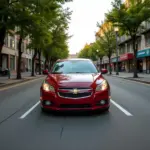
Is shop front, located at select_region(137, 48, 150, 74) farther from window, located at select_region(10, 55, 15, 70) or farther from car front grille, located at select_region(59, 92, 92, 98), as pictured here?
car front grille, located at select_region(59, 92, 92, 98)

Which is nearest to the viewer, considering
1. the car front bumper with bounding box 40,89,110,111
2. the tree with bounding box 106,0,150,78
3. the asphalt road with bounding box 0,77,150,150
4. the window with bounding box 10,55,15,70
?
the asphalt road with bounding box 0,77,150,150

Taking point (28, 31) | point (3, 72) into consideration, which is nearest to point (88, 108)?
point (28, 31)

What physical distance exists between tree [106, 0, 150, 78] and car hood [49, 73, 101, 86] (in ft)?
72.0

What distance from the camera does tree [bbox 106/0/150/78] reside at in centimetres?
2795

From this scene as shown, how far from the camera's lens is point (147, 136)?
5.09 m

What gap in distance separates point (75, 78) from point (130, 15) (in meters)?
22.9

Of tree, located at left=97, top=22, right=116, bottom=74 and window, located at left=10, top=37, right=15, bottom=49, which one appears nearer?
window, located at left=10, top=37, right=15, bottom=49

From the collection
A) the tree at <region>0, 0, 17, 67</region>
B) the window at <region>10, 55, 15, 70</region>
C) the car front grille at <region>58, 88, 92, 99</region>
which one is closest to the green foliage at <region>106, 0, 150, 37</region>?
the tree at <region>0, 0, 17, 67</region>

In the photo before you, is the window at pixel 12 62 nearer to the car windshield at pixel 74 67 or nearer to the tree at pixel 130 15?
the tree at pixel 130 15

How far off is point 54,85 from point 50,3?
526 inches

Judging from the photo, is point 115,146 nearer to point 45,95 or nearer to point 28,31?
point 45,95

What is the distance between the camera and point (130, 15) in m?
28.3

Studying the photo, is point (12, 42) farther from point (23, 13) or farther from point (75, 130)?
point (75, 130)

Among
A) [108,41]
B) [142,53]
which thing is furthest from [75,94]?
[108,41]
